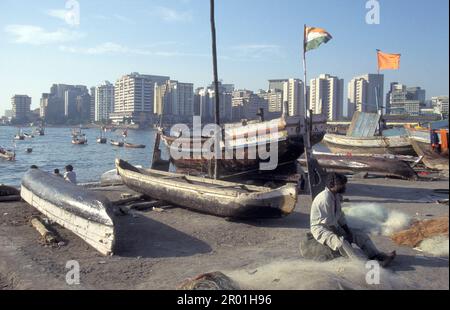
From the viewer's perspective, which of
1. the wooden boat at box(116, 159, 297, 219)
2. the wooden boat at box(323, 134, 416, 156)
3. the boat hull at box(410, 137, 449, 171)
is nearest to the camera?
the boat hull at box(410, 137, 449, 171)

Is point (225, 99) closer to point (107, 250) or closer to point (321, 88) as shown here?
point (321, 88)

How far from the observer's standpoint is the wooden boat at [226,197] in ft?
33.3

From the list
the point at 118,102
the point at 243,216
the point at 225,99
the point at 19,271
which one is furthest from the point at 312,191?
the point at 118,102

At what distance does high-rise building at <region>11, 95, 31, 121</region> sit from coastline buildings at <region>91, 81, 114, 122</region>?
35536 millimetres

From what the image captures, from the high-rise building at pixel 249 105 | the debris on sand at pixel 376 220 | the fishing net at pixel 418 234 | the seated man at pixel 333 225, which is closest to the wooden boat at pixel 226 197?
the debris on sand at pixel 376 220

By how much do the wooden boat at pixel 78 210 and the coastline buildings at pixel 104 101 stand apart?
137m

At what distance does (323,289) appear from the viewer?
490cm

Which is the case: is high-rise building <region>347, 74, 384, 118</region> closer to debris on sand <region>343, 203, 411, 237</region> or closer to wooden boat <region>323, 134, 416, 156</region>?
wooden boat <region>323, 134, 416, 156</region>

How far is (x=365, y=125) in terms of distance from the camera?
98.4 feet

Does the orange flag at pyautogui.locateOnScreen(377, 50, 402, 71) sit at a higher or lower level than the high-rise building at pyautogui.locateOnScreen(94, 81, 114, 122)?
lower

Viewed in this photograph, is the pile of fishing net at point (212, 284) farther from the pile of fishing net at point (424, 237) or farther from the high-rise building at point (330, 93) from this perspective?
the high-rise building at point (330, 93)

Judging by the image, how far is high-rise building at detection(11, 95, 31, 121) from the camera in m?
167

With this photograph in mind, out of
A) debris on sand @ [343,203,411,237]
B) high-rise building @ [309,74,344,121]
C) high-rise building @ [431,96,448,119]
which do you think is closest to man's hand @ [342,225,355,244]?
high-rise building @ [431,96,448,119]
